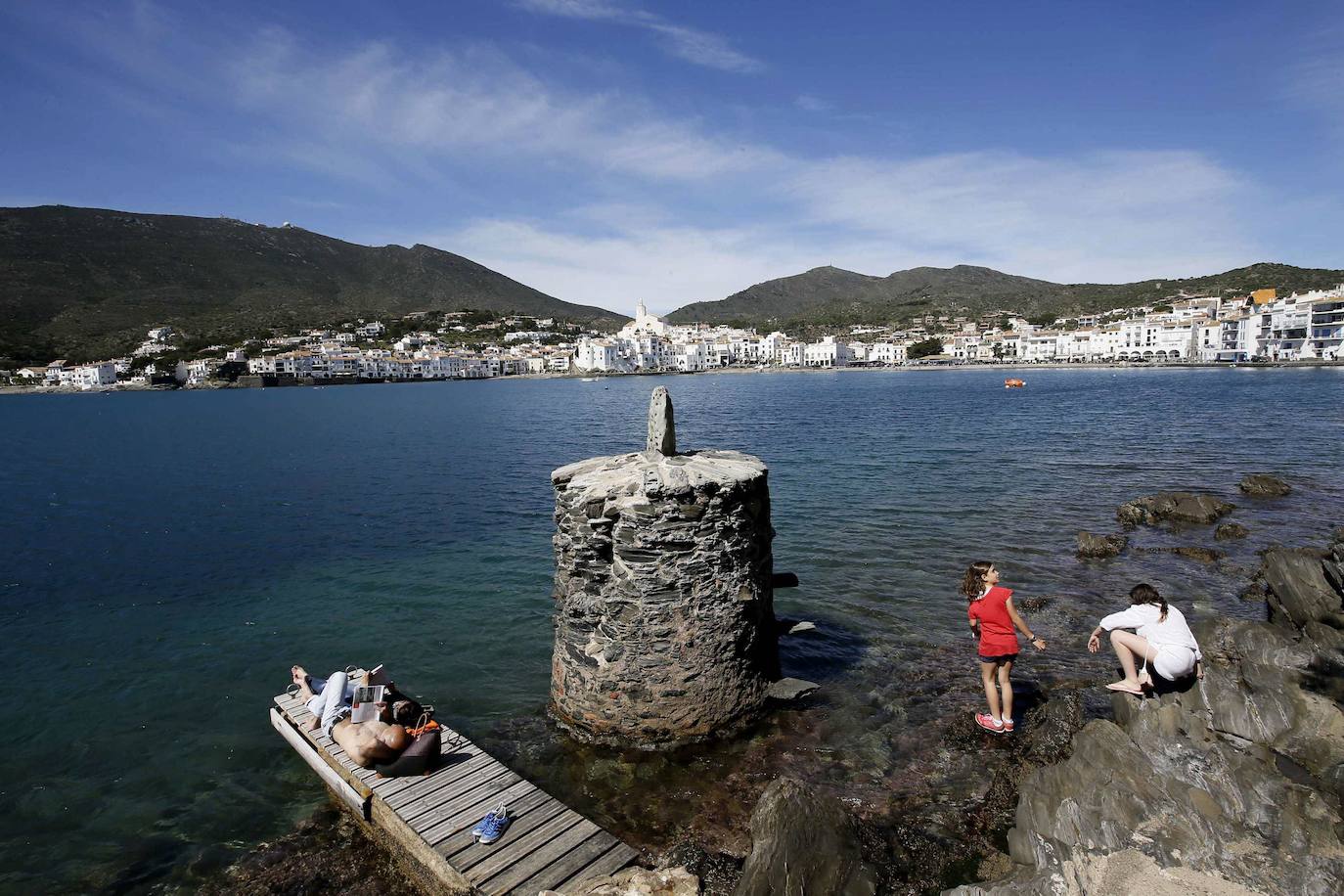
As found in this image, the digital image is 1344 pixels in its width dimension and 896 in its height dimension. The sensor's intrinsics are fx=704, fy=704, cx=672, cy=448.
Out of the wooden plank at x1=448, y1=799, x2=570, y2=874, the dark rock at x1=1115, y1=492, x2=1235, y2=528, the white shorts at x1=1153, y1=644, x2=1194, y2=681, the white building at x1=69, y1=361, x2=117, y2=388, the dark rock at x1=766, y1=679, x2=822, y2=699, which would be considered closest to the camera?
the wooden plank at x1=448, y1=799, x2=570, y2=874

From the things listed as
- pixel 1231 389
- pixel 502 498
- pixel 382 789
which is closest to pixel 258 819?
pixel 382 789

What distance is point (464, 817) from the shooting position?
20.1 feet

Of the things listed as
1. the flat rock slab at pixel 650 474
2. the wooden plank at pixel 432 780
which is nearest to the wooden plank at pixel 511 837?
the wooden plank at pixel 432 780

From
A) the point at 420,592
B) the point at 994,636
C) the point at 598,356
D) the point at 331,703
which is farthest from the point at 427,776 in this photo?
the point at 598,356

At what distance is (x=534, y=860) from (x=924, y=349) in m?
185

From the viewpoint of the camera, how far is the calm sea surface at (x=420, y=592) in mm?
7602

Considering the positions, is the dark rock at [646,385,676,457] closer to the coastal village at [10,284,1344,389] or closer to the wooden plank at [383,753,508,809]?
the wooden plank at [383,753,508,809]

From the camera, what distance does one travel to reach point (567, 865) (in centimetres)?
562

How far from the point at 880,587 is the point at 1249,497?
14.4 meters

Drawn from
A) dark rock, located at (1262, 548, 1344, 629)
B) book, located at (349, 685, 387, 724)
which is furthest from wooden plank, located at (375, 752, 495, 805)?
dark rock, located at (1262, 548, 1344, 629)

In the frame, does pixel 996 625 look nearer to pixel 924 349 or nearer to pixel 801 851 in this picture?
pixel 801 851

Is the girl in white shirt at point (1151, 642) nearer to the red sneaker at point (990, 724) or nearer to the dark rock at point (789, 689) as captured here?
the red sneaker at point (990, 724)

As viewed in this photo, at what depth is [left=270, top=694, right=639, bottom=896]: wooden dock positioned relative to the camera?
217 inches

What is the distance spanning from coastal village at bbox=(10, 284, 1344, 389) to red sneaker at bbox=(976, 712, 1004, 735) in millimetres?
135930
